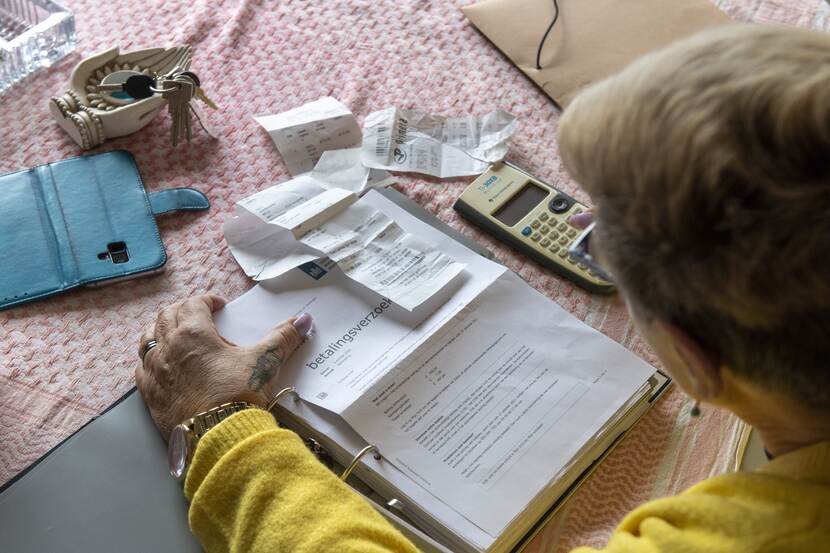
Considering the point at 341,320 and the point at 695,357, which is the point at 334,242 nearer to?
the point at 341,320

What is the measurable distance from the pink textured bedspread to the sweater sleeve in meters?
0.16

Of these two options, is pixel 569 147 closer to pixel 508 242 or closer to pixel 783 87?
pixel 783 87

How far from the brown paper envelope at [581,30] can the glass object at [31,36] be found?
563mm

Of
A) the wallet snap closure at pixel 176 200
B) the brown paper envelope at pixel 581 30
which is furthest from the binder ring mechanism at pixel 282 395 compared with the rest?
the brown paper envelope at pixel 581 30

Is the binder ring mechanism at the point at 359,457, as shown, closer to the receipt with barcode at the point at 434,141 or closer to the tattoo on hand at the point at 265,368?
the tattoo on hand at the point at 265,368

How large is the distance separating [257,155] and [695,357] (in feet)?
2.20

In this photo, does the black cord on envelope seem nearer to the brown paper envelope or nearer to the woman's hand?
the brown paper envelope

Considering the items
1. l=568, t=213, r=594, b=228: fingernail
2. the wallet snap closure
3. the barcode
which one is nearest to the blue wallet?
the wallet snap closure

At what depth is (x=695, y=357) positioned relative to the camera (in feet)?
1.71

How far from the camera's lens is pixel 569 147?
0.52 m

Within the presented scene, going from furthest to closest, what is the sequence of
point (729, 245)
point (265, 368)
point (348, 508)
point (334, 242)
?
1. point (334, 242)
2. point (265, 368)
3. point (348, 508)
4. point (729, 245)

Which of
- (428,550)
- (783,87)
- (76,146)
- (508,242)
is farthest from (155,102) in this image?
(783,87)

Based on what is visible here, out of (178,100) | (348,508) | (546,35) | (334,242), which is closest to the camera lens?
(348,508)

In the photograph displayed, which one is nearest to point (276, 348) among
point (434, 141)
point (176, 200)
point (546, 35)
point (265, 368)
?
point (265, 368)
